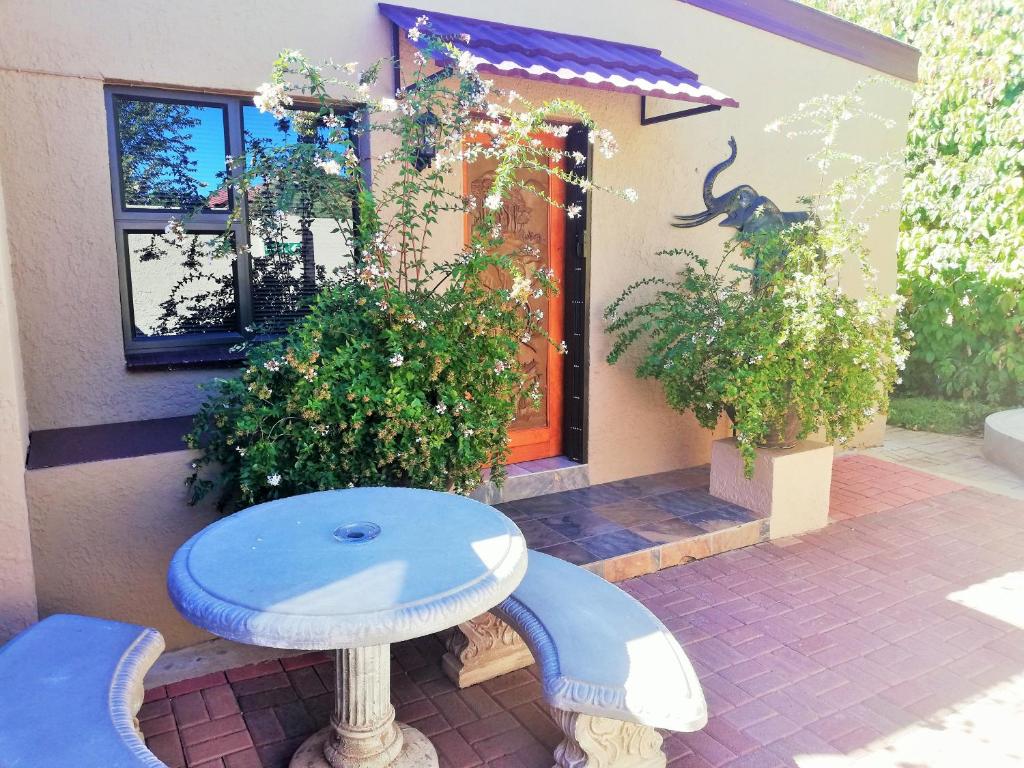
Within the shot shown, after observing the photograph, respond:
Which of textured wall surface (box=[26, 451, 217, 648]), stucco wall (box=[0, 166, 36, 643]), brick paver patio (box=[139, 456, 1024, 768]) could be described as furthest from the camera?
textured wall surface (box=[26, 451, 217, 648])

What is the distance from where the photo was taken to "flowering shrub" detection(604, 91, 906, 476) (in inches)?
186

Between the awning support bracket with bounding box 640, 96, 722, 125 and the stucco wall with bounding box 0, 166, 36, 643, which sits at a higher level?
the awning support bracket with bounding box 640, 96, 722, 125

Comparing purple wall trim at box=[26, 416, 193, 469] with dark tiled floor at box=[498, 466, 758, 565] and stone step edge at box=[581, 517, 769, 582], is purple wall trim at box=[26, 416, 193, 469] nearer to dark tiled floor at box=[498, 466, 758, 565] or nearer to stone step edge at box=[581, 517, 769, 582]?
dark tiled floor at box=[498, 466, 758, 565]

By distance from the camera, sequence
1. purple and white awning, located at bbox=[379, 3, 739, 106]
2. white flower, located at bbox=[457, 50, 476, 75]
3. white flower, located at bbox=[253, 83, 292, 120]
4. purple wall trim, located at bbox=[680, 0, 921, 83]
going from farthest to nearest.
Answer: purple wall trim, located at bbox=[680, 0, 921, 83], purple and white awning, located at bbox=[379, 3, 739, 106], white flower, located at bbox=[457, 50, 476, 75], white flower, located at bbox=[253, 83, 292, 120]

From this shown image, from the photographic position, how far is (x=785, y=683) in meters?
3.35

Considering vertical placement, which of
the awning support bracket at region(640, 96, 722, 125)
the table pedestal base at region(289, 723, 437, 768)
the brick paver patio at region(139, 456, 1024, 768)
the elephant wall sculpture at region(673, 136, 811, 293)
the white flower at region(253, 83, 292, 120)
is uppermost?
the awning support bracket at region(640, 96, 722, 125)

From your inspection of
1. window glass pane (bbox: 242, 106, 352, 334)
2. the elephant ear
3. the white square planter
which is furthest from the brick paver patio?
the elephant ear

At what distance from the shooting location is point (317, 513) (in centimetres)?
289

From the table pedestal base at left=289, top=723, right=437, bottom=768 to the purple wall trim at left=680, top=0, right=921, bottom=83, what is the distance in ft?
17.6

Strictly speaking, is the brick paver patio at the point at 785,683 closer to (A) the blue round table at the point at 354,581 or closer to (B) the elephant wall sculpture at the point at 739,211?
(A) the blue round table at the point at 354,581

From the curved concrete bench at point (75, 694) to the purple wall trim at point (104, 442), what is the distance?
823 mm

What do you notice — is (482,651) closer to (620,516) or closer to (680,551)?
(680,551)

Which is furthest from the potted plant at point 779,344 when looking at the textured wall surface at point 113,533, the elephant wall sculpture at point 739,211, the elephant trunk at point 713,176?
the textured wall surface at point 113,533

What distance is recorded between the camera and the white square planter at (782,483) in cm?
500
